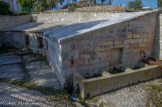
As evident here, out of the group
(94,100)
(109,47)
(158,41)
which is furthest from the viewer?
(158,41)

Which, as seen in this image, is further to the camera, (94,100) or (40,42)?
(40,42)

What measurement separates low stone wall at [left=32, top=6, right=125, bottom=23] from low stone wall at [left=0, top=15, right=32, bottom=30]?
0.92 metres

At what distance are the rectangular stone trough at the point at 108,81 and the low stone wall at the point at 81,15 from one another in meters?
5.40

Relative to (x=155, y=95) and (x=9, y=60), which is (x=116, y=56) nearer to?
(x=155, y=95)

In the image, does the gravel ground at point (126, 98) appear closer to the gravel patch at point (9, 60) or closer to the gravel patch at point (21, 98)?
the gravel patch at point (21, 98)

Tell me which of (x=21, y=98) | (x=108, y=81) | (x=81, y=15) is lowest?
(x=21, y=98)

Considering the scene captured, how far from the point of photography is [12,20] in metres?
14.8

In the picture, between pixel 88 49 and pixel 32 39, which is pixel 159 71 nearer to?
pixel 88 49

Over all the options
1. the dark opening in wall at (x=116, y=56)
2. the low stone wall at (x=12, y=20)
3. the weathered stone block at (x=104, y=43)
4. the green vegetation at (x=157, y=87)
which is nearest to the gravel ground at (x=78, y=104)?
the green vegetation at (x=157, y=87)

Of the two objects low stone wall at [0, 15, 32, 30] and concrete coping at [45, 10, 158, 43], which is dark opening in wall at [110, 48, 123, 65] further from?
low stone wall at [0, 15, 32, 30]

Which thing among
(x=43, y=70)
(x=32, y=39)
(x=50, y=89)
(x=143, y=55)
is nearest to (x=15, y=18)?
(x=32, y=39)

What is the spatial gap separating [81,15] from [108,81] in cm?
817

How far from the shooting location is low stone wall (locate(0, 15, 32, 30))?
13791 mm

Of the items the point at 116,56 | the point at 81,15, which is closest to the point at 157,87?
the point at 116,56
